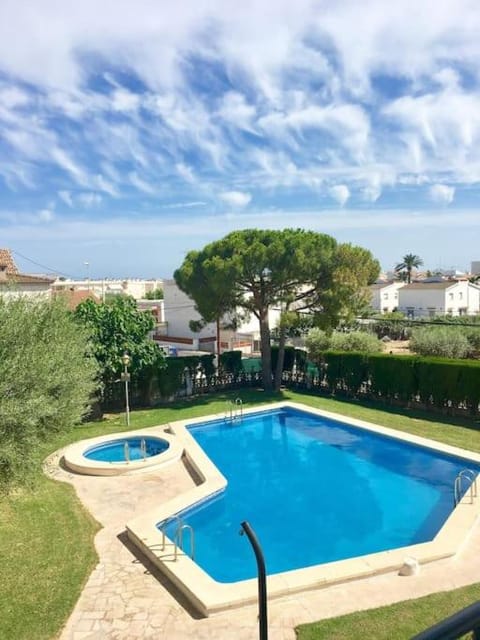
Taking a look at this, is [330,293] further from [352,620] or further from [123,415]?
[352,620]

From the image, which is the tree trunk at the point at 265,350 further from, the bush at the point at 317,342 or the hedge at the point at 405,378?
the bush at the point at 317,342

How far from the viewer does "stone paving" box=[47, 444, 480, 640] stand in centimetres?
691

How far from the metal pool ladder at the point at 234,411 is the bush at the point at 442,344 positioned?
14673mm

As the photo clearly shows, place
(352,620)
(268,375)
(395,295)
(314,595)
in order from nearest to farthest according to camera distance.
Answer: (352,620) → (314,595) → (268,375) → (395,295)

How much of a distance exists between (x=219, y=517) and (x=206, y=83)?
508 inches

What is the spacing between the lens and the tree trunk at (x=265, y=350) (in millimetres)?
24156

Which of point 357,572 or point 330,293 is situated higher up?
point 330,293

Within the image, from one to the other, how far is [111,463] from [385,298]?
198 ft

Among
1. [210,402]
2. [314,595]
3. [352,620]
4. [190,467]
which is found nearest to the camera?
[352,620]

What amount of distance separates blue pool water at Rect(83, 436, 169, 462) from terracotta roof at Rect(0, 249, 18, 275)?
1280cm

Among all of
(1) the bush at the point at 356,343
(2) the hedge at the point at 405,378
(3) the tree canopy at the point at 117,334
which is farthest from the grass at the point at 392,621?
(1) the bush at the point at 356,343

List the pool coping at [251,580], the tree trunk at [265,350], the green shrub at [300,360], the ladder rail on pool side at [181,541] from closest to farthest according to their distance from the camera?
the pool coping at [251,580], the ladder rail on pool side at [181,541], the tree trunk at [265,350], the green shrub at [300,360]

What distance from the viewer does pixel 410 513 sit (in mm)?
12016

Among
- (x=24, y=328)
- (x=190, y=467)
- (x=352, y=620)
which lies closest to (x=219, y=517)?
(x=190, y=467)
